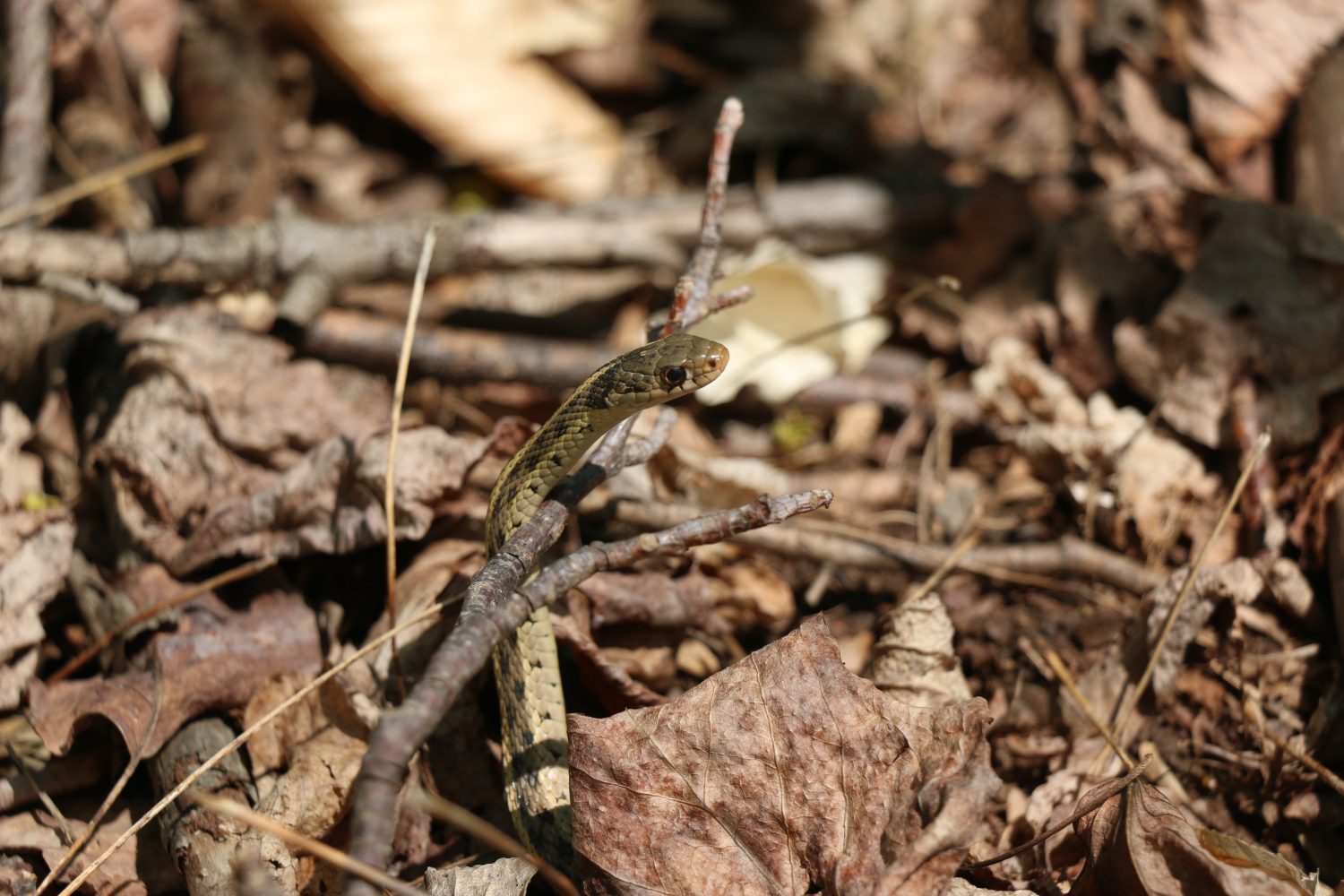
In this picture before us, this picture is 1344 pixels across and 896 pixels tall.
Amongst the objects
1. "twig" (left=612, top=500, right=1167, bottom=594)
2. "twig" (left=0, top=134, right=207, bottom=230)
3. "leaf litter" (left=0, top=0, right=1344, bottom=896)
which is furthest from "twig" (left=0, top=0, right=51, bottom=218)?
"twig" (left=612, top=500, right=1167, bottom=594)

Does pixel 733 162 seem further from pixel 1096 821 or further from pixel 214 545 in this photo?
pixel 1096 821

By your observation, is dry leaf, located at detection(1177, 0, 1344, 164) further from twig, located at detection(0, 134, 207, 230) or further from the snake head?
twig, located at detection(0, 134, 207, 230)

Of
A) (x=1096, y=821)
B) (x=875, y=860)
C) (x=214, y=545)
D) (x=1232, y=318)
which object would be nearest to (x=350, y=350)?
(x=214, y=545)

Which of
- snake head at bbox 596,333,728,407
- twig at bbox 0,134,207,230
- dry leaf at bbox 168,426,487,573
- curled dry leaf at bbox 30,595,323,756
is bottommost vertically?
curled dry leaf at bbox 30,595,323,756

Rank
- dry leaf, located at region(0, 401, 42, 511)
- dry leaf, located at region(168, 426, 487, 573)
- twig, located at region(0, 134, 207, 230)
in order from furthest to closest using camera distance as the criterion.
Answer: twig, located at region(0, 134, 207, 230), dry leaf, located at region(0, 401, 42, 511), dry leaf, located at region(168, 426, 487, 573)

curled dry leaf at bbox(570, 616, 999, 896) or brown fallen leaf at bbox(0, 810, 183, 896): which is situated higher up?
curled dry leaf at bbox(570, 616, 999, 896)

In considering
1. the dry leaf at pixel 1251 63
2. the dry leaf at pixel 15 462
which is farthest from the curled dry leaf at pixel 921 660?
the dry leaf at pixel 15 462

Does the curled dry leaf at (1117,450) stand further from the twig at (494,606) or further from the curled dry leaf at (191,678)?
the curled dry leaf at (191,678)

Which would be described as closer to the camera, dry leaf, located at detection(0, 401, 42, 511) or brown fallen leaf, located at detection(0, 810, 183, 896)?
brown fallen leaf, located at detection(0, 810, 183, 896)
